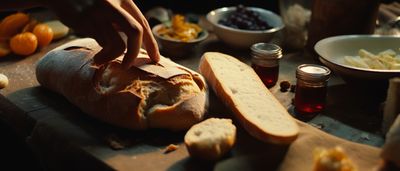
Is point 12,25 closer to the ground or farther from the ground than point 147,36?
closer to the ground

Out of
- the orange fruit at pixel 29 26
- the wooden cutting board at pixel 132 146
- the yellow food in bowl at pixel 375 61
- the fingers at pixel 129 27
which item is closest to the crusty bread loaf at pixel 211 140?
the wooden cutting board at pixel 132 146

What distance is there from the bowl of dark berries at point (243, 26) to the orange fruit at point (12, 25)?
736 millimetres

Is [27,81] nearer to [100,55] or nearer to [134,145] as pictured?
[100,55]

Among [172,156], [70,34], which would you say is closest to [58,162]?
[172,156]

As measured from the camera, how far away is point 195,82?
1452 mm

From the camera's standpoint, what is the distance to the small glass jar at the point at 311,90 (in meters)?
1.46

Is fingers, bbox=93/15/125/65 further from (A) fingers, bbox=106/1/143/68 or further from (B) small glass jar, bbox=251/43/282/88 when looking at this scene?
(B) small glass jar, bbox=251/43/282/88

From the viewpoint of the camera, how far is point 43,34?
1.92 m

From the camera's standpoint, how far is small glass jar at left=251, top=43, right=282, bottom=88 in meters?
1.66

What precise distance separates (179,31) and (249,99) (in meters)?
0.71

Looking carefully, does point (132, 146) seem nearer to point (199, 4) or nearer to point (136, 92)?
point (136, 92)

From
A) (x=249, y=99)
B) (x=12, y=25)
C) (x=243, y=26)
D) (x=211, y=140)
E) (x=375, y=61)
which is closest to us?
(x=211, y=140)

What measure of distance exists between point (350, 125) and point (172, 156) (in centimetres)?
54

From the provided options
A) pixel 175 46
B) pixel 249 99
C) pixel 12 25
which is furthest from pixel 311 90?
pixel 12 25
